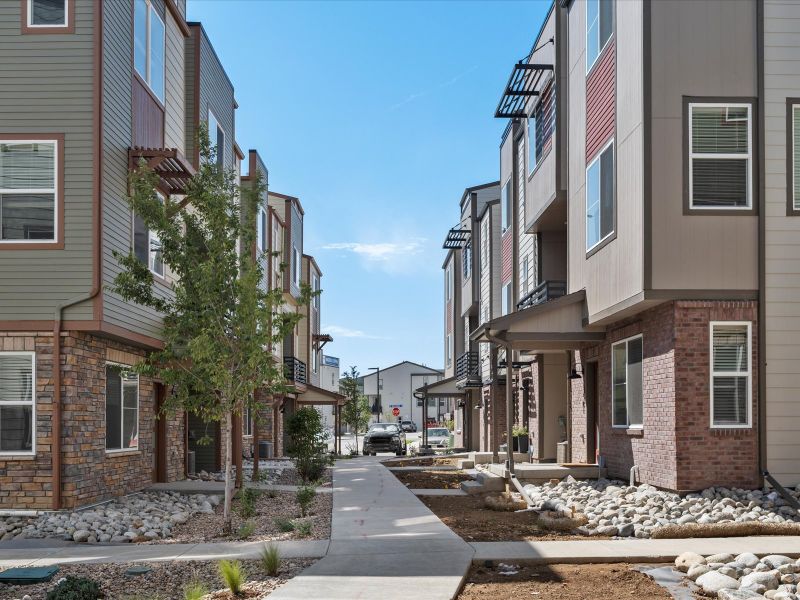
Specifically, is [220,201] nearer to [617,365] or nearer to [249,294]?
[249,294]

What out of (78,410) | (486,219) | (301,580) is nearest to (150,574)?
(301,580)

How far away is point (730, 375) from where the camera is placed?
13.9 metres

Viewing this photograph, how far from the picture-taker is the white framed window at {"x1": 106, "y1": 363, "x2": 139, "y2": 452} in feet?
53.1

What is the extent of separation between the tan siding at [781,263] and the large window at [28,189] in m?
11.2

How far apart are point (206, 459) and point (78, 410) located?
35.1ft

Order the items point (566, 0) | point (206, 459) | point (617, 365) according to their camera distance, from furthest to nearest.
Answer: point (206, 459)
point (566, 0)
point (617, 365)

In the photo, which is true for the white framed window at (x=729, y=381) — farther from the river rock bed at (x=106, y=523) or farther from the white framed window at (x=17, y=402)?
the white framed window at (x=17, y=402)

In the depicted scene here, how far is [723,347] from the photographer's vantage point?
13961 mm

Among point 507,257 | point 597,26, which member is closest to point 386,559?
point 597,26

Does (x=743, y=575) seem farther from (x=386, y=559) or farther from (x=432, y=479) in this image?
(x=432, y=479)

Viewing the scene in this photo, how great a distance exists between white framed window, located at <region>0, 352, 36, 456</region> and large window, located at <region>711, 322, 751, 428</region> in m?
10.4

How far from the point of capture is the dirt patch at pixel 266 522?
1248 centimetres

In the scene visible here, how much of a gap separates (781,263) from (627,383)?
3.72 m

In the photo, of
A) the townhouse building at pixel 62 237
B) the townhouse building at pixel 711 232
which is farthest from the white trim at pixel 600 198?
the townhouse building at pixel 62 237
